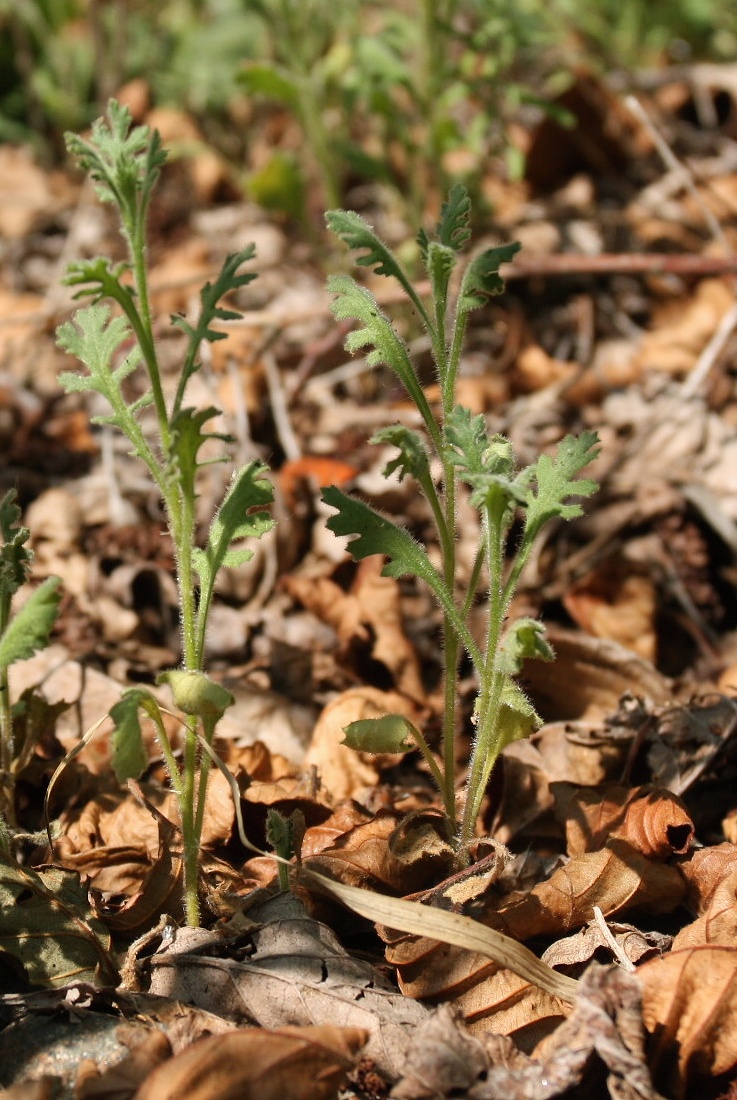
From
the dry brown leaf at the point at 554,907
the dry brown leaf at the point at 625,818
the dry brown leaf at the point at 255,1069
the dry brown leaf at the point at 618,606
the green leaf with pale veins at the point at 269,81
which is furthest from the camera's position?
the green leaf with pale veins at the point at 269,81

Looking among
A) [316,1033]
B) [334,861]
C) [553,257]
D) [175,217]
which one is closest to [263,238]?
[175,217]

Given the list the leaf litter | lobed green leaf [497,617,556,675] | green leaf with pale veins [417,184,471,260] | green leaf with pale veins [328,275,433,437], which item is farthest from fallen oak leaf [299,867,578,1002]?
green leaf with pale veins [417,184,471,260]

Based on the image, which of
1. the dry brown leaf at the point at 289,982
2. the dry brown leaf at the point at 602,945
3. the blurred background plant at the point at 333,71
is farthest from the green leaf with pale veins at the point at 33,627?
the blurred background plant at the point at 333,71

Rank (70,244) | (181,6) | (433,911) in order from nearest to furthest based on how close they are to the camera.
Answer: (433,911)
(70,244)
(181,6)

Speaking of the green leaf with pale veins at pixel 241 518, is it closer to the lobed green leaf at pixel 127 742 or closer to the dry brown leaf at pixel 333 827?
the lobed green leaf at pixel 127 742

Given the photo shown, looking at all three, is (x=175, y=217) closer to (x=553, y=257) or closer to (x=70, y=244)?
(x=70, y=244)

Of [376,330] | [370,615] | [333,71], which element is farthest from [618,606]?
[333,71]
